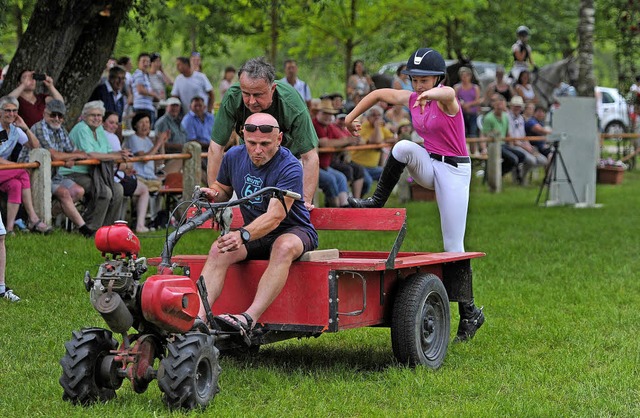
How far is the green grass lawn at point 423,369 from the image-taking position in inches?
273

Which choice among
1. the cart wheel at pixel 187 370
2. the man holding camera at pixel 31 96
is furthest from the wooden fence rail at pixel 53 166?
the cart wheel at pixel 187 370

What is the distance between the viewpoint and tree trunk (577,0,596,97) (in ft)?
79.6

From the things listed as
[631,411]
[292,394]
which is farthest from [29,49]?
[631,411]

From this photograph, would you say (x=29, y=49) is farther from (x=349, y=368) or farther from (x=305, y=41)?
(x=305, y=41)

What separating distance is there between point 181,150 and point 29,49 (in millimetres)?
2835

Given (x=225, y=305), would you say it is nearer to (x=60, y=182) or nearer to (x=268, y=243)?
(x=268, y=243)

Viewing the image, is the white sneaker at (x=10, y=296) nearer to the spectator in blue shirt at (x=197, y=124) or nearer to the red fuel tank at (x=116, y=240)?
the red fuel tank at (x=116, y=240)

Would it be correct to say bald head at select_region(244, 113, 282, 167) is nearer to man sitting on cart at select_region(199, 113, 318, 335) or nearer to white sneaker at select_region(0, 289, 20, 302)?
man sitting on cart at select_region(199, 113, 318, 335)

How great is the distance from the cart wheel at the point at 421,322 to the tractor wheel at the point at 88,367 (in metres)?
2.00

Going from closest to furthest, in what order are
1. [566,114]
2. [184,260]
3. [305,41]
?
[184,260]
[566,114]
[305,41]

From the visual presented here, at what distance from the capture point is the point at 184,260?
7965 mm

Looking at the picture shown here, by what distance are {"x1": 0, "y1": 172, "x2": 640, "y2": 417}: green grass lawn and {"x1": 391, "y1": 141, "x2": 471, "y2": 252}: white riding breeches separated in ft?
2.90

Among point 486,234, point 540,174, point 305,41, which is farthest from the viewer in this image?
point 305,41

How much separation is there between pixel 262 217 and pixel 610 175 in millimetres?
20849
